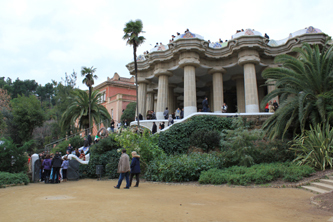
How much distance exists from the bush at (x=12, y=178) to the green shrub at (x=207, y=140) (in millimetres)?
9532

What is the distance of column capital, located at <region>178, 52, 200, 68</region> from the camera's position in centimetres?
2112

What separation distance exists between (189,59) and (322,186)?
604 inches

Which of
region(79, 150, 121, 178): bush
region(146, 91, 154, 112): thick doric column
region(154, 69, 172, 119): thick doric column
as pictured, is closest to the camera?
region(79, 150, 121, 178): bush

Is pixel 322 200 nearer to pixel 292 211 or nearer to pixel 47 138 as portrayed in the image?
pixel 292 211

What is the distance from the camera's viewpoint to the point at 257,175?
9383mm

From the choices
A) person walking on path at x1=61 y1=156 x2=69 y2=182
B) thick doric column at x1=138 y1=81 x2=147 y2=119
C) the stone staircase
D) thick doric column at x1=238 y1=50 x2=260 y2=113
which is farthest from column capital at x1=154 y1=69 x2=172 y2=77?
the stone staircase

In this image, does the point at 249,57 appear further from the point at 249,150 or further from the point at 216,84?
the point at 249,150

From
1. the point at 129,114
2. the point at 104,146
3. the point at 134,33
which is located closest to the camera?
the point at 104,146

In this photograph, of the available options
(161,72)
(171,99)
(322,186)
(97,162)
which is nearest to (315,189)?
(322,186)

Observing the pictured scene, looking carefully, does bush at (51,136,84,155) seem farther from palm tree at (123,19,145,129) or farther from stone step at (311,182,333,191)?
stone step at (311,182,333,191)

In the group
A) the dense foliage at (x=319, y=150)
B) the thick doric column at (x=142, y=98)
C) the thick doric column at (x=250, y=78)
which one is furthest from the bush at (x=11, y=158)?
the thick doric column at (x=250, y=78)

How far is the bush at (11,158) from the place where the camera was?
12.9 metres

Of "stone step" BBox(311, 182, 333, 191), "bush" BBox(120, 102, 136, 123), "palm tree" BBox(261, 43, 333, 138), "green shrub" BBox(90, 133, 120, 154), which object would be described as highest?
"bush" BBox(120, 102, 136, 123)

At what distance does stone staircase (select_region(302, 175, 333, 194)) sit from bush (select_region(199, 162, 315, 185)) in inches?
28.0
